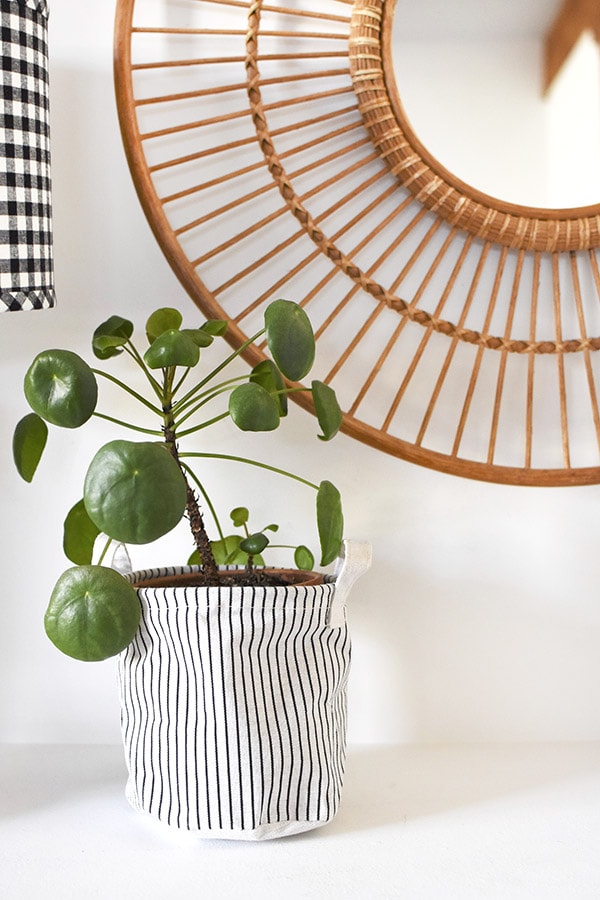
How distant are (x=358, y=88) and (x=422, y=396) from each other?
324 mm

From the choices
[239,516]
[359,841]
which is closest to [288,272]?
[239,516]

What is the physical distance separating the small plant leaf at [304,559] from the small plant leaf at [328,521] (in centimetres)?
13

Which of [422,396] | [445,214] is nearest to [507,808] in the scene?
→ [422,396]

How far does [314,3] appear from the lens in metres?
0.96

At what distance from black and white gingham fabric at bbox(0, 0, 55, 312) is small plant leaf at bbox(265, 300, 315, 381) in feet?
0.64

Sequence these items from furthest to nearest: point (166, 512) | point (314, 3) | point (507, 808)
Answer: point (314, 3) → point (507, 808) → point (166, 512)

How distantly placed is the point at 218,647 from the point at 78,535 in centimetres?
18

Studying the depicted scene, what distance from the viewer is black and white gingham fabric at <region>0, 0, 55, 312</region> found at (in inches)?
28.4

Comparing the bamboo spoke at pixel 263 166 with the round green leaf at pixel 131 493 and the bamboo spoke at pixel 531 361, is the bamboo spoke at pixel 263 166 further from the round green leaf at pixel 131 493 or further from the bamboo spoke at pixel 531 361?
the round green leaf at pixel 131 493

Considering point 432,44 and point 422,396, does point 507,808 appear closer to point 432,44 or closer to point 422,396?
point 422,396

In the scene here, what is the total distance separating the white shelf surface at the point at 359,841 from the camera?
2.38ft

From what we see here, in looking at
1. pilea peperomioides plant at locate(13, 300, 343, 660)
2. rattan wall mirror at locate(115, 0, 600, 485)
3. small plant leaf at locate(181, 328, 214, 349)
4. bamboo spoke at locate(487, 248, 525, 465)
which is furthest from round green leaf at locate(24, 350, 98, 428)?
bamboo spoke at locate(487, 248, 525, 465)

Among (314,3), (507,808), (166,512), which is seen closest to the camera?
(166,512)

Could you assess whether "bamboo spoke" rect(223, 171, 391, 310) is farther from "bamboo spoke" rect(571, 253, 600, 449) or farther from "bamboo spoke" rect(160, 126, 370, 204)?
"bamboo spoke" rect(571, 253, 600, 449)
